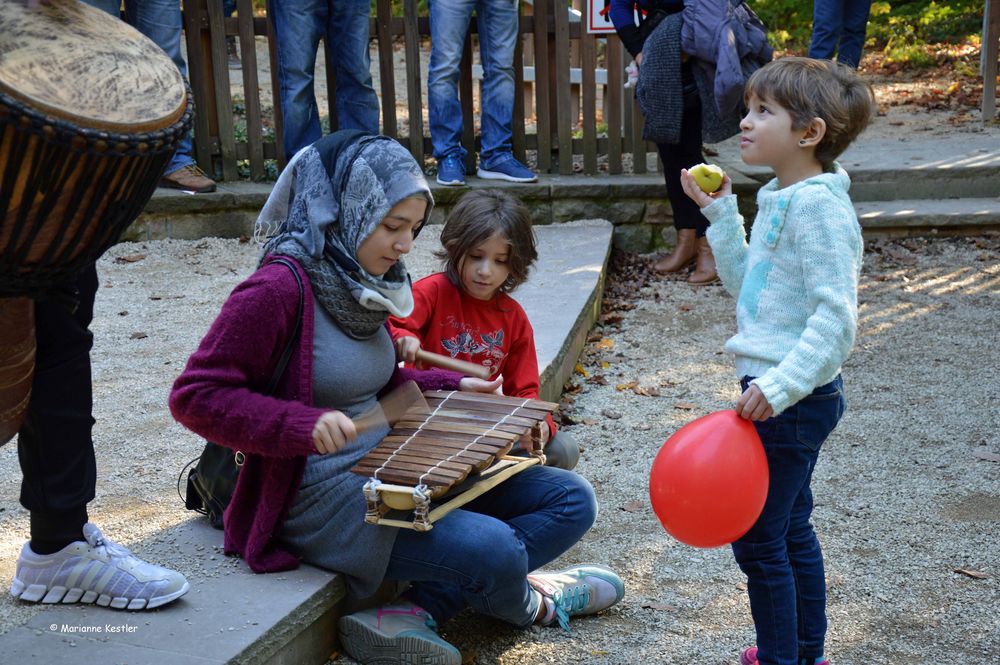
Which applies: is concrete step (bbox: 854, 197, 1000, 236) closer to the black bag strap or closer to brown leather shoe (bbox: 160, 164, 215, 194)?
brown leather shoe (bbox: 160, 164, 215, 194)

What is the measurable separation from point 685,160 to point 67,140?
4.74 m

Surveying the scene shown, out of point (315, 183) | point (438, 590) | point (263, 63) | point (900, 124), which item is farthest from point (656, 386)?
point (263, 63)

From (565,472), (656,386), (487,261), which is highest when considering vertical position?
(487,261)

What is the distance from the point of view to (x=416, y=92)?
23.0 ft

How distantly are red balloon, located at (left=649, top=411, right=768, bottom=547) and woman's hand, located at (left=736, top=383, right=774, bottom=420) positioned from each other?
0.04 meters

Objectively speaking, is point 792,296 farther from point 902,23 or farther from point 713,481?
point 902,23

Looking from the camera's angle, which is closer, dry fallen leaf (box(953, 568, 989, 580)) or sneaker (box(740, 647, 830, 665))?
sneaker (box(740, 647, 830, 665))

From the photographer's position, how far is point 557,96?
23.4 feet

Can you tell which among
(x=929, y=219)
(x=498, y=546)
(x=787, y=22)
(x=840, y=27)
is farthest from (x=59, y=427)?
(x=787, y=22)

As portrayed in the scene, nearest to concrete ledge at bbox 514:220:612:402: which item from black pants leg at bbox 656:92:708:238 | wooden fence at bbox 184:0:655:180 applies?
black pants leg at bbox 656:92:708:238

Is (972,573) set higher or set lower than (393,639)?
lower

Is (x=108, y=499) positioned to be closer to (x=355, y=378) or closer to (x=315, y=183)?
(x=355, y=378)

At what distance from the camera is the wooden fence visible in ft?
22.2

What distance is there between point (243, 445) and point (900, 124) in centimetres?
809
